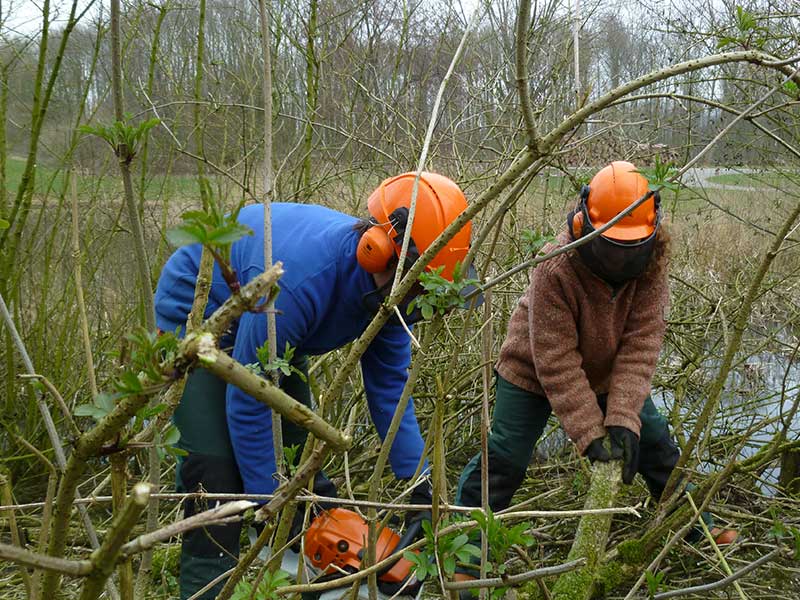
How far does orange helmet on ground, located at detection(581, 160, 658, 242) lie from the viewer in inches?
96.3

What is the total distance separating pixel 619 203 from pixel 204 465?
1.66 metres

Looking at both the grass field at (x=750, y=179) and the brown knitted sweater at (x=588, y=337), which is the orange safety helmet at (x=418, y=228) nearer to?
the brown knitted sweater at (x=588, y=337)

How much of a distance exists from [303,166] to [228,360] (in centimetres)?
378

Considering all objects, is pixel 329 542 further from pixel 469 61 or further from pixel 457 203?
pixel 469 61

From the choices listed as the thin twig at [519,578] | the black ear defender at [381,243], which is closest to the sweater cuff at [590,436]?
the black ear defender at [381,243]

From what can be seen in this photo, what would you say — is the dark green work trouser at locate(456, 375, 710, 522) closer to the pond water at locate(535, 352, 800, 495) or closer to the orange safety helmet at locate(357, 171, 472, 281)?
the pond water at locate(535, 352, 800, 495)

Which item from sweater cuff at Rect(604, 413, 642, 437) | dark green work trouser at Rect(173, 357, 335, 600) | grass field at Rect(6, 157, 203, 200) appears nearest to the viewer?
dark green work trouser at Rect(173, 357, 335, 600)

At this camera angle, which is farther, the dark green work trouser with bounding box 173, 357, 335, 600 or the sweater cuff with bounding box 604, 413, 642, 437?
the sweater cuff with bounding box 604, 413, 642, 437

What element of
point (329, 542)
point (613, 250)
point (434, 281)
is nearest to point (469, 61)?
point (613, 250)

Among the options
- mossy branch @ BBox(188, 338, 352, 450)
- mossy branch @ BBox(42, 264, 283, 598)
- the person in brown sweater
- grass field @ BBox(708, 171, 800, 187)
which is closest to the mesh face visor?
the person in brown sweater

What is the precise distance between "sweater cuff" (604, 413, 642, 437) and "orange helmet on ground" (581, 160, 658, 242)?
681mm

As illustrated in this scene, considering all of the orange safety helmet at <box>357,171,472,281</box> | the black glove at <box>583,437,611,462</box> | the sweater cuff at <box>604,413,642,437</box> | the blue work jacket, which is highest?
the orange safety helmet at <box>357,171,472,281</box>

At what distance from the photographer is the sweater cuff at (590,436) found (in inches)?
103

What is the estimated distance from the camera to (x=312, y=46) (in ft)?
13.2
